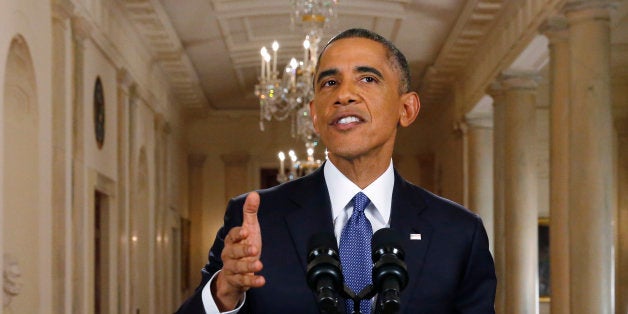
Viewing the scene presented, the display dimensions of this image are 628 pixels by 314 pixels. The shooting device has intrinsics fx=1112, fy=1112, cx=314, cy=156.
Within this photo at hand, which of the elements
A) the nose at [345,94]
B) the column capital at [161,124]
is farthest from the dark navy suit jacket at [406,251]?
the column capital at [161,124]

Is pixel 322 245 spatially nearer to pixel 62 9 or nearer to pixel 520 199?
pixel 62 9

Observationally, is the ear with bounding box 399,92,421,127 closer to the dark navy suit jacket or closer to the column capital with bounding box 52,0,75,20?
the dark navy suit jacket

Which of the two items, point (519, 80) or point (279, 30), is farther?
point (279, 30)

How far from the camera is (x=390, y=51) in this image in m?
3.17

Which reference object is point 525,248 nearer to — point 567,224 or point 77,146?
point 567,224

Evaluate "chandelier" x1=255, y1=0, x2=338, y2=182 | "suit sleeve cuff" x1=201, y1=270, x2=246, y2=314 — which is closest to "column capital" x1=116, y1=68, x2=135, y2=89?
"chandelier" x1=255, y1=0, x2=338, y2=182

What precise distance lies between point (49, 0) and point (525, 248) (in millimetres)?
8971

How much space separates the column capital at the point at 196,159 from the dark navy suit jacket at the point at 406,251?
26336 mm

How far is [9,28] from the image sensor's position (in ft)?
32.0

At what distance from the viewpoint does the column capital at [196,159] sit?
96.3 feet

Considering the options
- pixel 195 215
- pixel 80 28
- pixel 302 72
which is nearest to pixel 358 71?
pixel 80 28

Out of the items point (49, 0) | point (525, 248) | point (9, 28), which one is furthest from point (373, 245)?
point (525, 248)

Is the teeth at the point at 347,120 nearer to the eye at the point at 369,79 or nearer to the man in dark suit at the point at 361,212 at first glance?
the man in dark suit at the point at 361,212

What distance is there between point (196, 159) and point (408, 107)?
86.2ft
